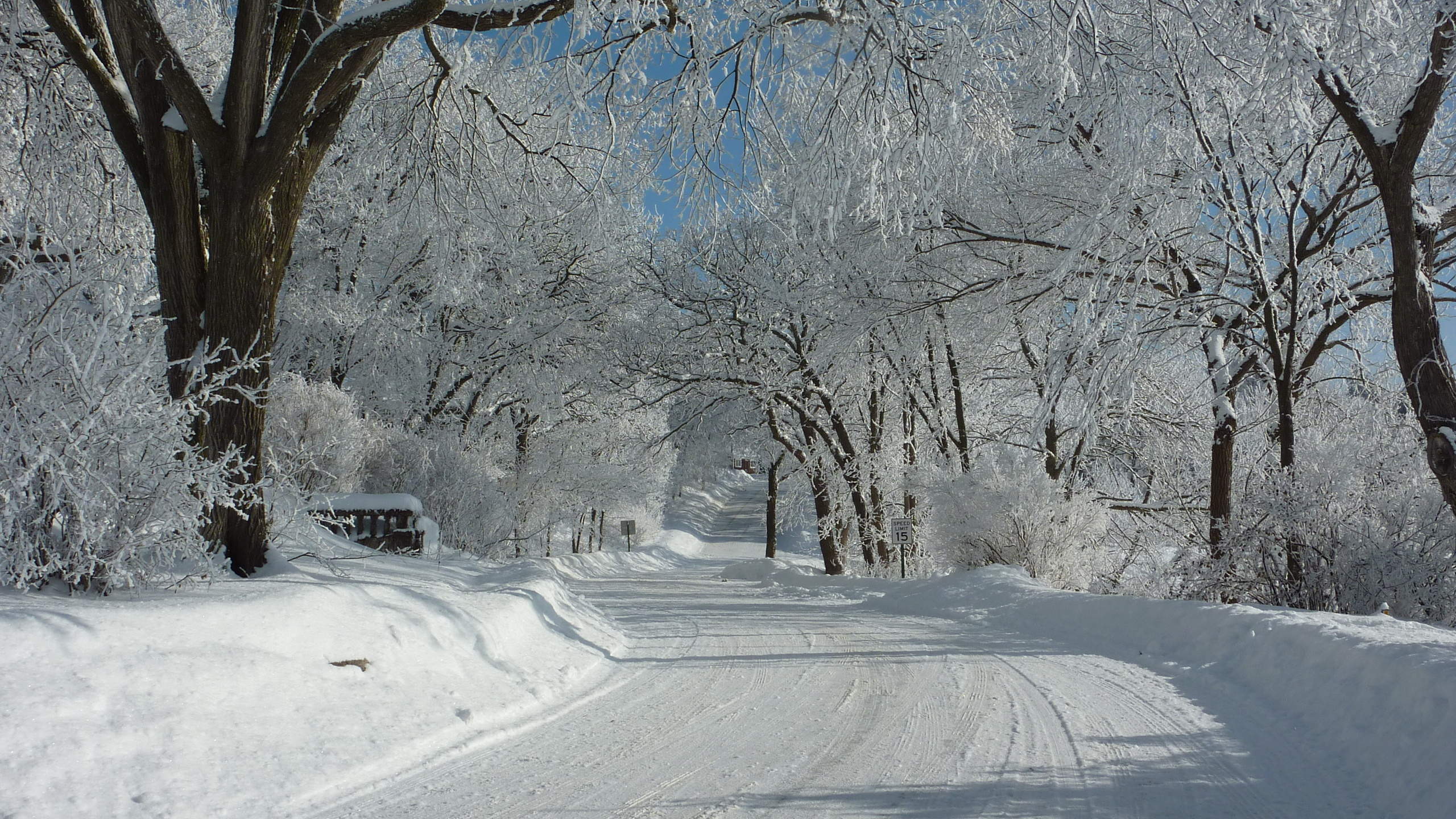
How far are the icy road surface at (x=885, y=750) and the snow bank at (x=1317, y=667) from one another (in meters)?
0.16

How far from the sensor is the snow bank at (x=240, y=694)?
9.76 feet

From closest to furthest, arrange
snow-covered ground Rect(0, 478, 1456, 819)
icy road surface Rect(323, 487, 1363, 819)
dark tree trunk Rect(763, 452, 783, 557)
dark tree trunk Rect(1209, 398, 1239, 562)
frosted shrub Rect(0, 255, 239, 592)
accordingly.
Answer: snow-covered ground Rect(0, 478, 1456, 819), icy road surface Rect(323, 487, 1363, 819), frosted shrub Rect(0, 255, 239, 592), dark tree trunk Rect(1209, 398, 1239, 562), dark tree trunk Rect(763, 452, 783, 557)

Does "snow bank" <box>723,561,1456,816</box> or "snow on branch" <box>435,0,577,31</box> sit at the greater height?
"snow on branch" <box>435,0,577,31</box>

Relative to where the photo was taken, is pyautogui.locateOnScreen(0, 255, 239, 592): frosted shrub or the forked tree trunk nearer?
pyautogui.locateOnScreen(0, 255, 239, 592): frosted shrub

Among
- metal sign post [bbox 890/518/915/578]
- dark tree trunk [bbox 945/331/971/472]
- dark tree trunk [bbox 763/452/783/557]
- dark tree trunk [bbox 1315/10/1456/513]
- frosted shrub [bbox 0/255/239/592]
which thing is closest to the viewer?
frosted shrub [bbox 0/255/239/592]

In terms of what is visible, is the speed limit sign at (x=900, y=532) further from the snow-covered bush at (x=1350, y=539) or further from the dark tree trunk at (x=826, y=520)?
the snow-covered bush at (x=1350, y=539)

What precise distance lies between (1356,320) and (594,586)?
39.8ft

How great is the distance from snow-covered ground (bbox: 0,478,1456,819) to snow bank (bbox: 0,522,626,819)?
11 mm

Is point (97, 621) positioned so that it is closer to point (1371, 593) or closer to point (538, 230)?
point (1371, 593)

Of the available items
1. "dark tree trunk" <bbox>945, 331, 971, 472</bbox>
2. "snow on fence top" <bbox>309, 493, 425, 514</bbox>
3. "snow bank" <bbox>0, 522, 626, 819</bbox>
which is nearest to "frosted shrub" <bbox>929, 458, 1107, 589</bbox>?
"dark tree trunk" <bbox>945, 331, 971, 472</bbox>

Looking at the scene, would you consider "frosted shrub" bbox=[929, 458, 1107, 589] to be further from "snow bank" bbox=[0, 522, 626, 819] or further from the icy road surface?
"snow bank" bbox=[0, 522, 626, 819]

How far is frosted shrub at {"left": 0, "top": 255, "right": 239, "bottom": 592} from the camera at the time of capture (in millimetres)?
3662

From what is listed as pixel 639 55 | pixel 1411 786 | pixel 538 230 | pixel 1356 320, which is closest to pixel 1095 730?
pixel 1411 786

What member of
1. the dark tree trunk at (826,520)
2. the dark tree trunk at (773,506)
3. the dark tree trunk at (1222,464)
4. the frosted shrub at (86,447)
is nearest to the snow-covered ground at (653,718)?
the frosted shrub at (86,447)
